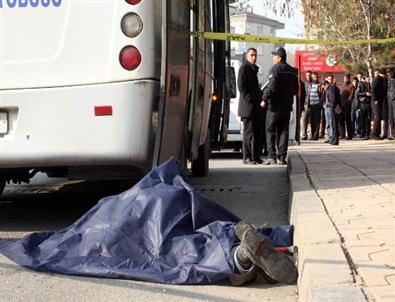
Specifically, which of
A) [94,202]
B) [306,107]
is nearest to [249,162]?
[94,202]

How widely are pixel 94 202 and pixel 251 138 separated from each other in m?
4.90

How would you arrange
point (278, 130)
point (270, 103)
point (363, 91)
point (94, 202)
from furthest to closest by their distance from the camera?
1. point (363, 91)
2. point (278, 130)
3. point (270, 103)
4. point (94, 202)

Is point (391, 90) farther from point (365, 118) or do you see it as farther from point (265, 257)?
point (265, 257)

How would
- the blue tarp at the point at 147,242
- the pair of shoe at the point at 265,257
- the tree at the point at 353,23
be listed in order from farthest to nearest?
the tree at the point at 353,23
the blue tarp at the point at 147,242
the pair of shoe at the point at 265,257

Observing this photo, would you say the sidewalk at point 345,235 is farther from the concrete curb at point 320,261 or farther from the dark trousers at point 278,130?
the dark trousers at point 278,130

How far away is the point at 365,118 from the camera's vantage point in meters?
20.7

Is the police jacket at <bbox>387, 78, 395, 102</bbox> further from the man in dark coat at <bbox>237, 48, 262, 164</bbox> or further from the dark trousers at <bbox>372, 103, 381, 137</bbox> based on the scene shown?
the man in dark coat at <bbox>237, 48, 262, 164</bbox>

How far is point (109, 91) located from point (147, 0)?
0.78 meters

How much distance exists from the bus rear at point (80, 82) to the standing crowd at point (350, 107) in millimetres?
11891

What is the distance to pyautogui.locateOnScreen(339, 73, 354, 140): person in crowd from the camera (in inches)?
763

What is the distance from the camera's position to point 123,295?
13.4 ft

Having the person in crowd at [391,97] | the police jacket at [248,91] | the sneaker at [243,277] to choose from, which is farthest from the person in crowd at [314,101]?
the sneaker at [243,277]

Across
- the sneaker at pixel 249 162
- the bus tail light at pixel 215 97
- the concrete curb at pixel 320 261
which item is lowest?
the sneaker at pixel 249 162

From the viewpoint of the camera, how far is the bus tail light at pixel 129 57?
17.5ft
